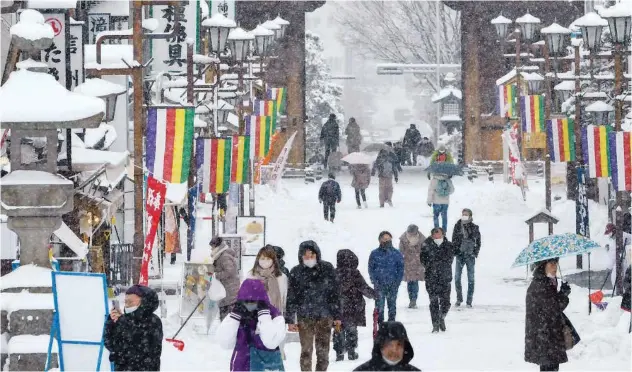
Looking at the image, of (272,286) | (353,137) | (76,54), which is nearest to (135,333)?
(272,286)

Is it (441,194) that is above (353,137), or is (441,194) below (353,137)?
below

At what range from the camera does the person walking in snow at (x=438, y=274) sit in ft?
57.7

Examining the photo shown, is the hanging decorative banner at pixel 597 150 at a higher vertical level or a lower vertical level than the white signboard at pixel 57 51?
lower

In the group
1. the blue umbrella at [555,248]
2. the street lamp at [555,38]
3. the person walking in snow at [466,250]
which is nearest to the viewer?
the blue umbrella at [555,248]

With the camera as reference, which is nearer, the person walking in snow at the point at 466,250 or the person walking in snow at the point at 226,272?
the person walking in snow at the point at 226,272

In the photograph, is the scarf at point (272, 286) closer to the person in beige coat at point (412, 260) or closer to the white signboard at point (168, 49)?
the person in beige coat at point (412, 260)

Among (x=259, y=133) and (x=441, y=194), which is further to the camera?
(x=259, y=133)

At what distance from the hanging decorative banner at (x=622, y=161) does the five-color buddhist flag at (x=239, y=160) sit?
660 cm

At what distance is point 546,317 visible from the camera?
40.3 feet

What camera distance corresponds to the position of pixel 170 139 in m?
17.2

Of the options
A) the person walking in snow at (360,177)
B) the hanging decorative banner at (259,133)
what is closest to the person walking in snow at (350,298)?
the hanging decorative banner at (259,133)

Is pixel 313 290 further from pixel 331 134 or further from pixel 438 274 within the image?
pixel 331 134

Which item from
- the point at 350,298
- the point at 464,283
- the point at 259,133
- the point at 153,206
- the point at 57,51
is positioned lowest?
the point at 464,283

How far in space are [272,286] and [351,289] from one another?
227 centimetres
